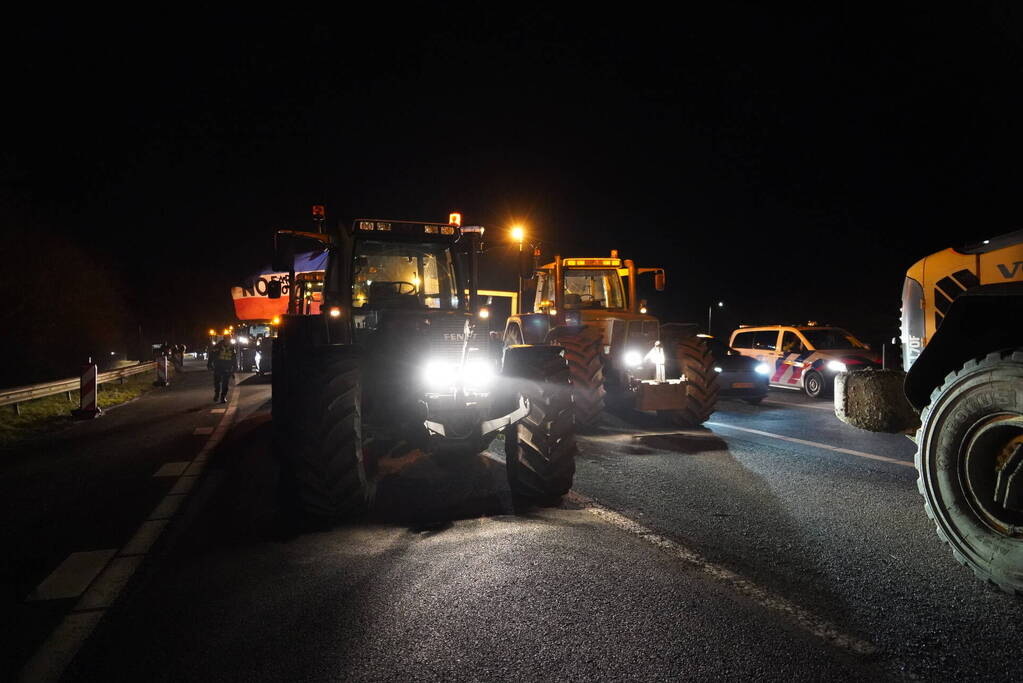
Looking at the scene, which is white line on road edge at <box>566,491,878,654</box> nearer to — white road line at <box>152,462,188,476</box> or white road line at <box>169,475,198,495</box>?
white road line at <box>169,475,198,495</box>

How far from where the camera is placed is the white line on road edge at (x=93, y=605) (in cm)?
294

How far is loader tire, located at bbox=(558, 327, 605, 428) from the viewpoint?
9773 millimetres

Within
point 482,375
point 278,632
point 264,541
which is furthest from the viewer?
point 482,375

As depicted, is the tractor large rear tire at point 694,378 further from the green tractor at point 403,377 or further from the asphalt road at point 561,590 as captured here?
the green tractor at point 403,377

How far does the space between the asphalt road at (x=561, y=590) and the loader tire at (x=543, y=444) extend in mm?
238

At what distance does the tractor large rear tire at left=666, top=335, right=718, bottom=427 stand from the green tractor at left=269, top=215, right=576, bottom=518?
4834mm

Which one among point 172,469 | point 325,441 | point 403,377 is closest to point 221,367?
point 172,469

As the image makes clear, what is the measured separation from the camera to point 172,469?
756 cm

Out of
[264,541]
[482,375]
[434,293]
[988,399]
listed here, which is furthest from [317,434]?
[988,399]

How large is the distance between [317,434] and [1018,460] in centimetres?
466

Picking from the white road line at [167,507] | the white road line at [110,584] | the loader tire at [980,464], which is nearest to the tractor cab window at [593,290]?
the white road line at [167,507]

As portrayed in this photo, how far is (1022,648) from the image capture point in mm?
2916

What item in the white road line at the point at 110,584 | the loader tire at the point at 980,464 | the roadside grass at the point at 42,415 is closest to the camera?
the loader tire at the point at 980,464

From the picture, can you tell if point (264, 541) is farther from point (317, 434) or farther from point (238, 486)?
point (238, 486)
